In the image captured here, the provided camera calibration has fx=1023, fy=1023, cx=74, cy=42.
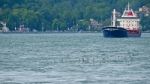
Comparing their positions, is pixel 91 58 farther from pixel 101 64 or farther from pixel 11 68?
pixel 11 68

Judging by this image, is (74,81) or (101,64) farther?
(101,64)

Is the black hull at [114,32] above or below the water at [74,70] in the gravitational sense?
below

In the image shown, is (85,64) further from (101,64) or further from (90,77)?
(90,77)

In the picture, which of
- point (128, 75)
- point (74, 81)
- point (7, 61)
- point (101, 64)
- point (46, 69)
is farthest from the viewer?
point (7, 61)

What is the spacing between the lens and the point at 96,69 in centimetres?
7525

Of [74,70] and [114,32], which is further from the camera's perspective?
[114,32]

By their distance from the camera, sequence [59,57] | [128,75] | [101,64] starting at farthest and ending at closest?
[59,57]
[101,64]
[128,75]

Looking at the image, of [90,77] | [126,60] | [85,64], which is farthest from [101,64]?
[90,77]

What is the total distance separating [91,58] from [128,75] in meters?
21.9

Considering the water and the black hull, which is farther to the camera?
the black hull

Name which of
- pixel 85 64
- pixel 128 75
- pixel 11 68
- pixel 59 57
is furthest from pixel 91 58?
pixel 128 75

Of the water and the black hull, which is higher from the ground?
the water

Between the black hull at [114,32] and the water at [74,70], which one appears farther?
the black hull at [114,32]

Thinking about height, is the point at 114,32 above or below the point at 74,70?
below
